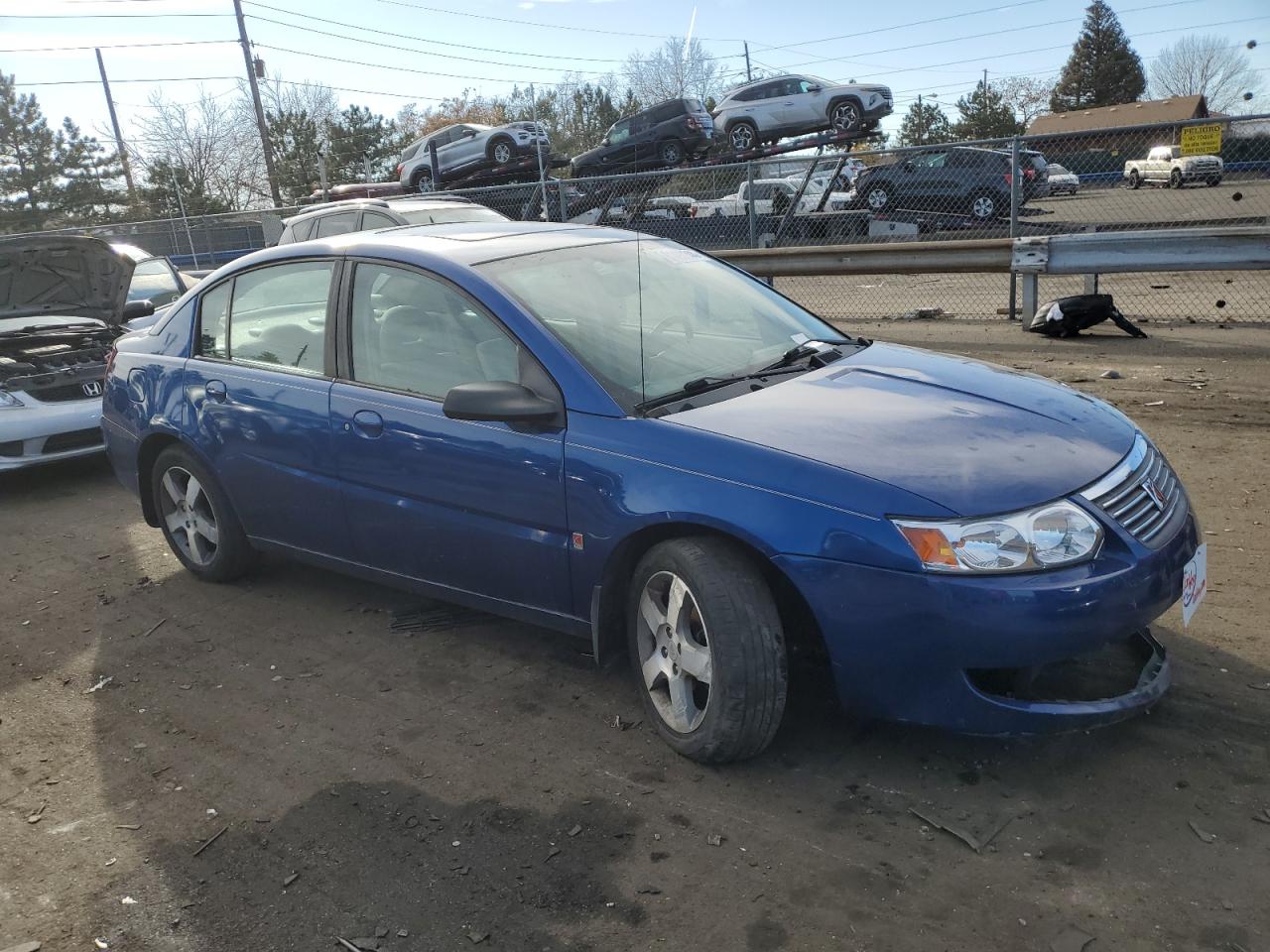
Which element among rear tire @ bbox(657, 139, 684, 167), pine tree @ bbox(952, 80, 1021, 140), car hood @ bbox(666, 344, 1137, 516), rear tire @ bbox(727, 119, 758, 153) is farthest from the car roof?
pine tree @ bbox(952, 80, 1021, 140)

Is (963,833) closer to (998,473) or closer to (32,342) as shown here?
(998,473)

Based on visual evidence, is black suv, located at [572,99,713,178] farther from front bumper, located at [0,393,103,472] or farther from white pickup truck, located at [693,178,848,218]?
front bumper, located at [0,393,103,472]

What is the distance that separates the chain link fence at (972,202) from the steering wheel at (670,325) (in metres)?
6.83

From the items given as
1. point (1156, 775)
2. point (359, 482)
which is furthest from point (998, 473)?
point (359, 482)

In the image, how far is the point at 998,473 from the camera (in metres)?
3.02

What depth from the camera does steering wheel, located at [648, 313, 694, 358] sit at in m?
3.85

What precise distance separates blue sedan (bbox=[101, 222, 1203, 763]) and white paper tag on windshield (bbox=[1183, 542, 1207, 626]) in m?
0.06

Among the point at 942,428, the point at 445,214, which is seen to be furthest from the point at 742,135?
the point at 942,428

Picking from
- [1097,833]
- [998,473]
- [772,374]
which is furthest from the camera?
[772,374]

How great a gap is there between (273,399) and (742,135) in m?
22.4

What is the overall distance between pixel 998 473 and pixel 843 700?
783 mm

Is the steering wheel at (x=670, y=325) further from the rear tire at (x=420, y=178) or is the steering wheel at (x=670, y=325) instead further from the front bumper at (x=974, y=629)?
the rear tire at (x=420, y=178)

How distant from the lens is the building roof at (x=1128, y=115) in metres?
46.0

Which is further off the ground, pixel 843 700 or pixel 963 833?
pixel 843 700
